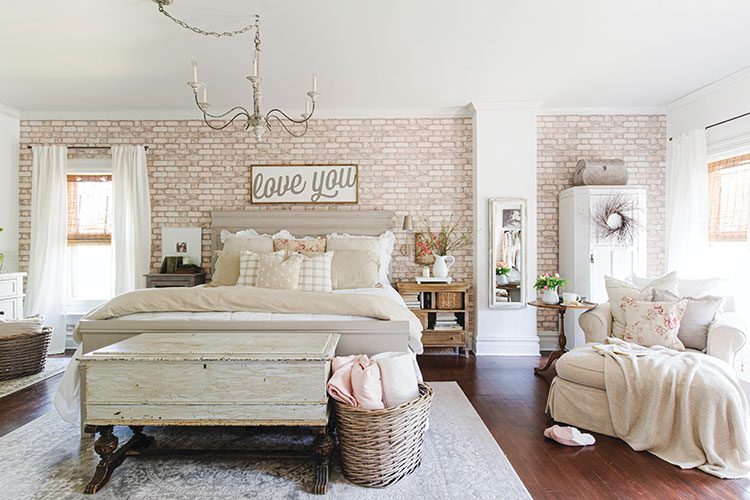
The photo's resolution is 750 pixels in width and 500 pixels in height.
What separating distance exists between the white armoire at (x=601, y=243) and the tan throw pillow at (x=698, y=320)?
1.28 metres

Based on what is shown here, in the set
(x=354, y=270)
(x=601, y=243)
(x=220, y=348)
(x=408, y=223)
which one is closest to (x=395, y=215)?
(x=408, y=223)

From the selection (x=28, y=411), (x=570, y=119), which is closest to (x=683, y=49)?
(x=570, y=119)

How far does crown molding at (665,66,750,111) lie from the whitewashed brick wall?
0.25 metres

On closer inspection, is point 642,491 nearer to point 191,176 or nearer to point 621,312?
point 621,312

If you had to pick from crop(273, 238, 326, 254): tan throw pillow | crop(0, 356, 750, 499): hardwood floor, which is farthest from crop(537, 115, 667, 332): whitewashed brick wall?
crop(273, 238, 326, 254): tan throw pillow

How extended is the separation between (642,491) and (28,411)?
4.04 metres

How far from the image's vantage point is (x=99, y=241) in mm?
5023

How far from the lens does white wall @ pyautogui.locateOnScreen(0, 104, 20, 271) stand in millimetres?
4746

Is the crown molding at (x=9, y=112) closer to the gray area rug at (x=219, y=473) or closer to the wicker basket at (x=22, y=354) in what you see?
the wicker basket at (x=22, y=354)

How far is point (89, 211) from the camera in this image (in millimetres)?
5020

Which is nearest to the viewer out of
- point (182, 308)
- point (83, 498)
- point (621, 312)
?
point (83, 498)

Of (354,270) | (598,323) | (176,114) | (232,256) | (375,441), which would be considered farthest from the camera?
(176,114)

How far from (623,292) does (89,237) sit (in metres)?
5.80

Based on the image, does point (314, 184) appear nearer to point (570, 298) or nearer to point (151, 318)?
point (151, 318)
